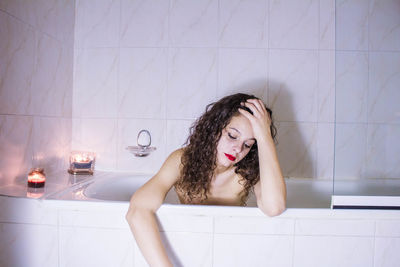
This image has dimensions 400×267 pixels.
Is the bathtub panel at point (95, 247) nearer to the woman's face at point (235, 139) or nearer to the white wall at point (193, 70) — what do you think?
the woman's face at point (235, 139)

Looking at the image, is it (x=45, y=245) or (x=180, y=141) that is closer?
(x=45, y=245)

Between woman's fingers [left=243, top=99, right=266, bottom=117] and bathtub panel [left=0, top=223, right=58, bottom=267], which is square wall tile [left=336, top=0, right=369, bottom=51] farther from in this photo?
bathtub panel [left=0, top=223, right=58, bottom=267]

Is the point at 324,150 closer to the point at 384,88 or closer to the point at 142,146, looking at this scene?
the point at 384,88

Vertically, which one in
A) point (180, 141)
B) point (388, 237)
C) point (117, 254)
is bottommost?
point (117, 254)

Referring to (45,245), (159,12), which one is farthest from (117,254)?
(159,12)

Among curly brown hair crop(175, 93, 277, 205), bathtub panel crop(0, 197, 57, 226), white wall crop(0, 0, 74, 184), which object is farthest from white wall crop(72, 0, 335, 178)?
bathtub panel crop(0, 197, 57, 226)

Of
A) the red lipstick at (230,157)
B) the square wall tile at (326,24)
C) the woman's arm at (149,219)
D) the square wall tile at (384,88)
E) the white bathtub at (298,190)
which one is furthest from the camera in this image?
the square wall tile at (326,24)

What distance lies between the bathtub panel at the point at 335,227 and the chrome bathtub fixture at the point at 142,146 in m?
1.05

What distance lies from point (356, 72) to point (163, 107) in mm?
1165

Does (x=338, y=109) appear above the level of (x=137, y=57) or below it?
below

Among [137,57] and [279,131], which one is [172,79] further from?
[279,131]

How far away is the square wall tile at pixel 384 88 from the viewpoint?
1.05 m

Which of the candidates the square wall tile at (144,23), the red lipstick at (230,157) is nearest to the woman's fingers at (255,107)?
the red lipstick at (230,157)

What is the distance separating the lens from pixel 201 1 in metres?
1.85
